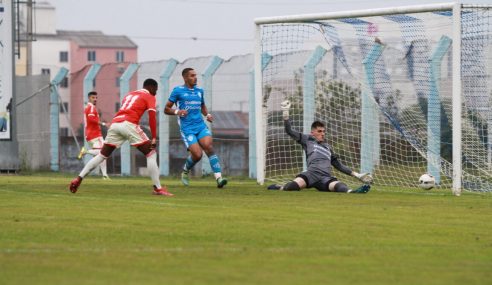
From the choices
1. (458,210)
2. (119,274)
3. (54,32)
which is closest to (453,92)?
(458,210)

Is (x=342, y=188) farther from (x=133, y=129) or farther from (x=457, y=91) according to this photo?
(x=133, y=129)

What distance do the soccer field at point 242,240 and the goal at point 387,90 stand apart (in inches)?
125

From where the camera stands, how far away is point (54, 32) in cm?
15512

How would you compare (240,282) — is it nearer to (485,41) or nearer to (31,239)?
(31,239)

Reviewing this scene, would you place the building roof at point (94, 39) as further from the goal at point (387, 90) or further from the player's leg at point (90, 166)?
the player's leg at point (90, 166)

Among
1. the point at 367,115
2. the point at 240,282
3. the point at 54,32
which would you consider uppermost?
the point at 54,32

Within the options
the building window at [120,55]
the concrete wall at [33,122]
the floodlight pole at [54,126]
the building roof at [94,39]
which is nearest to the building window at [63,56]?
the building roof at [94,39]

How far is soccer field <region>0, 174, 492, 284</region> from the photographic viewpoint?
30.1ft

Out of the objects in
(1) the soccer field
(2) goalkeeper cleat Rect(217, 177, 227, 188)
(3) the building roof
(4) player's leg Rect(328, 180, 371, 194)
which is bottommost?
(1) the soccer field

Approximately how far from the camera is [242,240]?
37.9ft

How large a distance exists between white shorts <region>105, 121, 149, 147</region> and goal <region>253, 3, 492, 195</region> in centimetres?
471

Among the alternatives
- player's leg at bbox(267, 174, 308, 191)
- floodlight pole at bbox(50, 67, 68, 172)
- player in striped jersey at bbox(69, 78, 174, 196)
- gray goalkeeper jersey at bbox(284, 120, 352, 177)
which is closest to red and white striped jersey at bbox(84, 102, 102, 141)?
floodlight pole at bbox(50, 67, 68, 172)

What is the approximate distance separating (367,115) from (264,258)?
16.5 m

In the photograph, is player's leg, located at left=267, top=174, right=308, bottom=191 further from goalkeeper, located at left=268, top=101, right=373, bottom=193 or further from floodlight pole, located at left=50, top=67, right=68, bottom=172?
floodlight pole, located at left=50, top=67, right=68, bottom=172
